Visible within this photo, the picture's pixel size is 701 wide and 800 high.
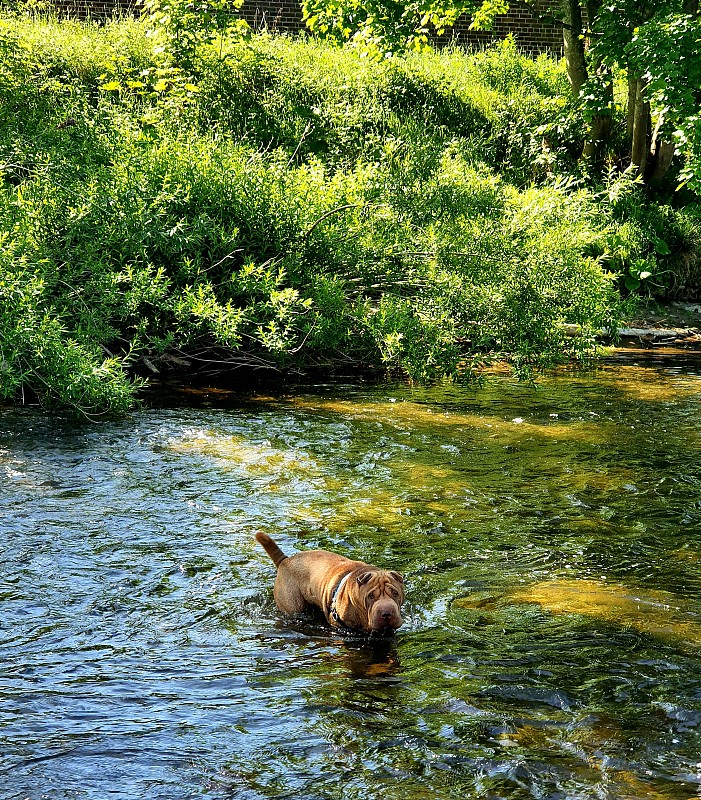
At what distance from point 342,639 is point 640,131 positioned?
17225 mm

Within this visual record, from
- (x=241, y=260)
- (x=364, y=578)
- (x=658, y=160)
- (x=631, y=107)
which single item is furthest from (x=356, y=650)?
(x=658, y=160)

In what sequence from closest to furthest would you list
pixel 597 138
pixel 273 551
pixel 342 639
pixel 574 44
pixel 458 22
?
1. pixel 342 639
2. pixel 273 551
3. pixel 574 44
4. pixel 597 138
5. pixel 458 22

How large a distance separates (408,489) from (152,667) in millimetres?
3965

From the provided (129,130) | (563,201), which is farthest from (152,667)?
(563,201)

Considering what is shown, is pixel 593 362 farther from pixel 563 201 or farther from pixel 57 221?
pixel 57 221

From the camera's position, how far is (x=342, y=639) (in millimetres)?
5699

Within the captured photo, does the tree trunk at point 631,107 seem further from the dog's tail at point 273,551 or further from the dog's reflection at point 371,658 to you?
the dog's reflection at point 371,658

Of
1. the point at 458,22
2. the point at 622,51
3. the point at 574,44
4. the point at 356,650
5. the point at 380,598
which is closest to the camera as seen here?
the point at 380,598

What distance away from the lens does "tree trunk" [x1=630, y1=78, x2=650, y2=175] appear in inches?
780

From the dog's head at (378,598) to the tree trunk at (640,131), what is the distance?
54.3ft

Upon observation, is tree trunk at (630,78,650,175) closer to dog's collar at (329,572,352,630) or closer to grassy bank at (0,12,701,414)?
grassy bank at (0,12,701,414)

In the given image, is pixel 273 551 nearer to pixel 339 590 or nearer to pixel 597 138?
pixel 339 590

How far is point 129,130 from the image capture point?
1326 centimetres

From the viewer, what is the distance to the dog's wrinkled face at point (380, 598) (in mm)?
5375
